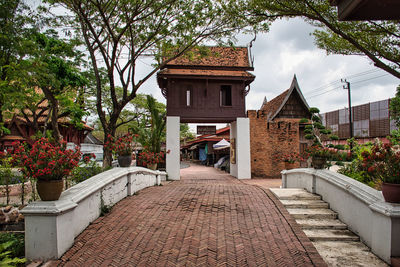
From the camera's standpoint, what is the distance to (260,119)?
16250 millimetres

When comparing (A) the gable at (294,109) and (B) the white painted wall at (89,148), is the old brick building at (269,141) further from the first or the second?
(B) the white painted wall at (89,148)

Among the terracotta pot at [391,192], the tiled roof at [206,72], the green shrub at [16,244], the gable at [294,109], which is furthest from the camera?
the gable at [294,109]

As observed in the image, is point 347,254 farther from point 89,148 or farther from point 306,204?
point 89,148

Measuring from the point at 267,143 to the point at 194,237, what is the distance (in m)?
12.5

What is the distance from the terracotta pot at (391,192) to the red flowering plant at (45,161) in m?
5.13

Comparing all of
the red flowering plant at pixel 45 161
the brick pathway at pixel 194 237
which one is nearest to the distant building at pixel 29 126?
the brick pathway at pixel 194 237

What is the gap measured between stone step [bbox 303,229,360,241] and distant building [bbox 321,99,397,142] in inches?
919

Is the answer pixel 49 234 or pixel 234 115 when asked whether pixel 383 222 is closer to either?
pixel 49 234

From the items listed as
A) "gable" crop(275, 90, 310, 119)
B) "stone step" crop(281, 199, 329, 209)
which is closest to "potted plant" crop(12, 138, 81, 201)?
"stone step" crop(281, 199, 329, 209)

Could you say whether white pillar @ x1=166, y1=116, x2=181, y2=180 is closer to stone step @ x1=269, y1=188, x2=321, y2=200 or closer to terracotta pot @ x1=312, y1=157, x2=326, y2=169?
stone step @ x1=269, y1=188, x2=321, y2=200

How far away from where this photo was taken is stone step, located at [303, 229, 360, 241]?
488 centimetres

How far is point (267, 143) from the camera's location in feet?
53.0

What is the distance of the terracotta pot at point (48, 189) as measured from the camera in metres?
3.99

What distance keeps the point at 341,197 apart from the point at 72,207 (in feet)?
18.0
